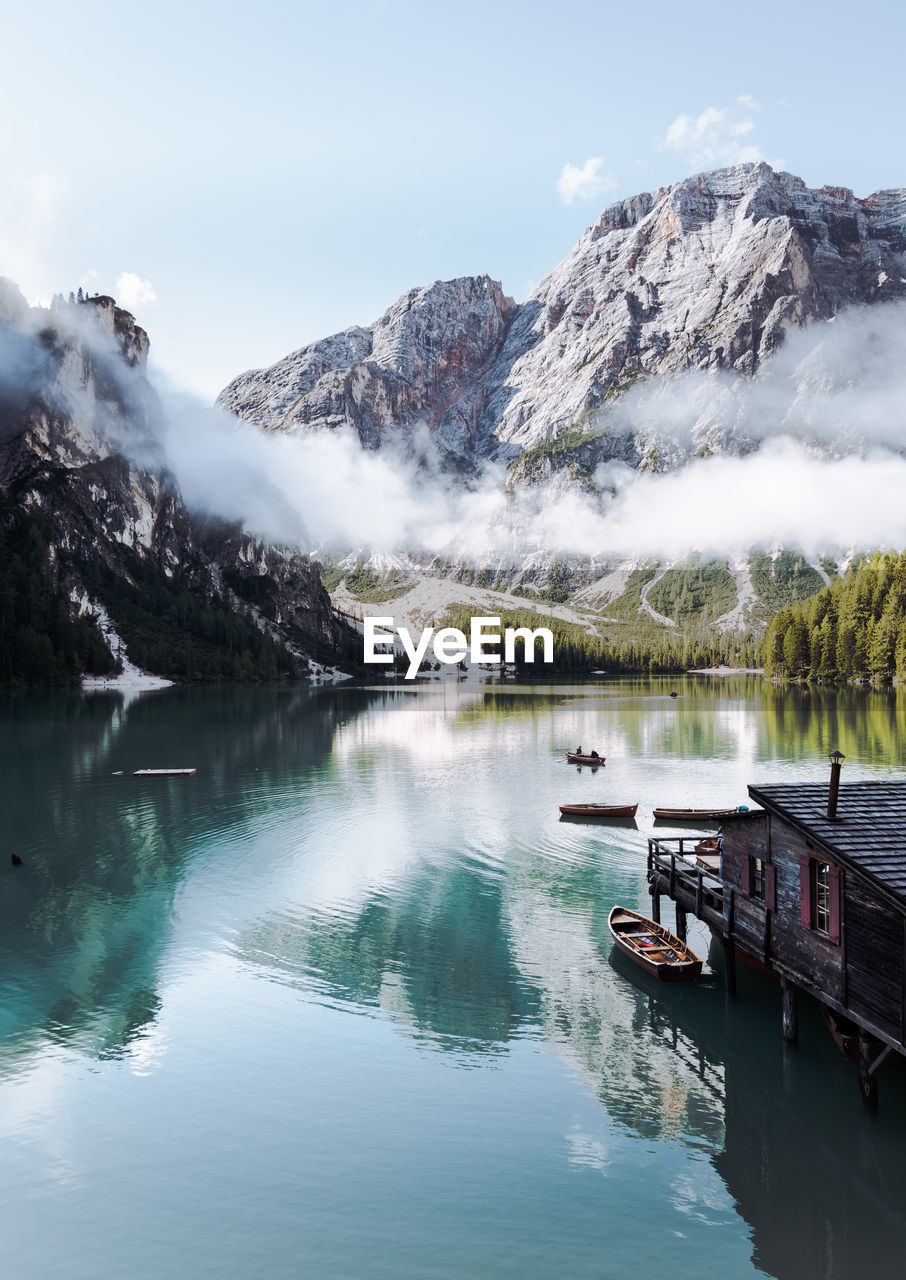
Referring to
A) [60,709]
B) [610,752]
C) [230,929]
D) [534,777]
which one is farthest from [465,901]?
A: [60,709]

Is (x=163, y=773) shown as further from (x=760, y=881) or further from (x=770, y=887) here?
(x=770, y=887)

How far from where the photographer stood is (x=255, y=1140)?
23594 mm

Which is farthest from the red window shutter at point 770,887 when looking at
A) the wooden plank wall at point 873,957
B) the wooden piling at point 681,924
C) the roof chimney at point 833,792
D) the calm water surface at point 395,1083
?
the wooden piling at point 681,924

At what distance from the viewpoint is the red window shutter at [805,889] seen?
2711 cm

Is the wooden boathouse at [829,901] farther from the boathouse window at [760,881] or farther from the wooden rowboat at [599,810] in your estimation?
the wooden rowboat at [599,810]

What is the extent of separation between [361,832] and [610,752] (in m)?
55.5

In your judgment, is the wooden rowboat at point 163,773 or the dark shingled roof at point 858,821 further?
the wooden rowboat at point 163,773

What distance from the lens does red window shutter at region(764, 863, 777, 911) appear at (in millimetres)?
29578

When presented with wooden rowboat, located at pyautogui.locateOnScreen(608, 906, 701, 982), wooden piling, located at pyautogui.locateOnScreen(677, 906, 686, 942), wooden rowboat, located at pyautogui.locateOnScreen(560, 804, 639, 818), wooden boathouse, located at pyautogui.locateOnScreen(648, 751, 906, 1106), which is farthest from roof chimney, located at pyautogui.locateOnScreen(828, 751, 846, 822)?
wooden rowboat, located at pyautogui.locateOnScreen(560, 804, 639, 818)

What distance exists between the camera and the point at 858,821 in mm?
26844

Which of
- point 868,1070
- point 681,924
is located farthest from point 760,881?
point 681,924

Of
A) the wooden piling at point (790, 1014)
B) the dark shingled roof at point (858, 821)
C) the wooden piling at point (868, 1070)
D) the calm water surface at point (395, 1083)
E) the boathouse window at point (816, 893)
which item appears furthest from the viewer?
the wooden piling at point (790, 1014)

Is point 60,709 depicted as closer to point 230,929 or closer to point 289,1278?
point 230,929

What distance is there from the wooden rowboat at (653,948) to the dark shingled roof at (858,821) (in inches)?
356
